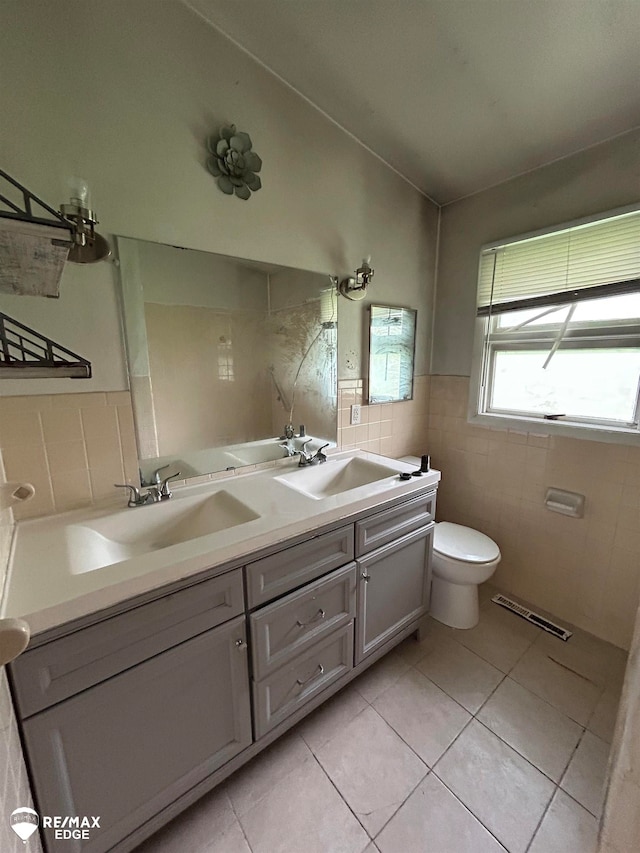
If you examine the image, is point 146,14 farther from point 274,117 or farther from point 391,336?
point 391,336

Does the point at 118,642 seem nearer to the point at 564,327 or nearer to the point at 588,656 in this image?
the point at 588,656

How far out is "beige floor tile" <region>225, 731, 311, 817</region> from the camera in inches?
44.3

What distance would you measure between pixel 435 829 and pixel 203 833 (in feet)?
2.33

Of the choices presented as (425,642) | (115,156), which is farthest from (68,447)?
(425,642)

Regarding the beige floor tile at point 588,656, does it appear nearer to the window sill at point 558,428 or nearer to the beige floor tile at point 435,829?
the beige floor tile at point 435,829

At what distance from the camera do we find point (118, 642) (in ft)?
2.69

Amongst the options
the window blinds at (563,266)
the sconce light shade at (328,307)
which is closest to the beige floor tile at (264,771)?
the sconce light shade at (328,307)

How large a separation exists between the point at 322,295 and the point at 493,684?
78.0 inches

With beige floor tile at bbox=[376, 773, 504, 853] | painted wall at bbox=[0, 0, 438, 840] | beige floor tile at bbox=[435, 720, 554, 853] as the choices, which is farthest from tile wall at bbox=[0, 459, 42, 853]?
beige floor tile at bbox=[435, 720, 554, 853]

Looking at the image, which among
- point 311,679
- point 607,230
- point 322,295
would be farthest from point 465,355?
point 311,679

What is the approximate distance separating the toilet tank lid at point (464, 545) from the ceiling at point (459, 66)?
1.96 m

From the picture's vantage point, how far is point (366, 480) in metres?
1.67

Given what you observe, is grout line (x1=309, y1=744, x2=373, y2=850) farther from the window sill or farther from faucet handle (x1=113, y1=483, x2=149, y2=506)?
the window sill

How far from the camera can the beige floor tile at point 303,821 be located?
1013 millimetres
